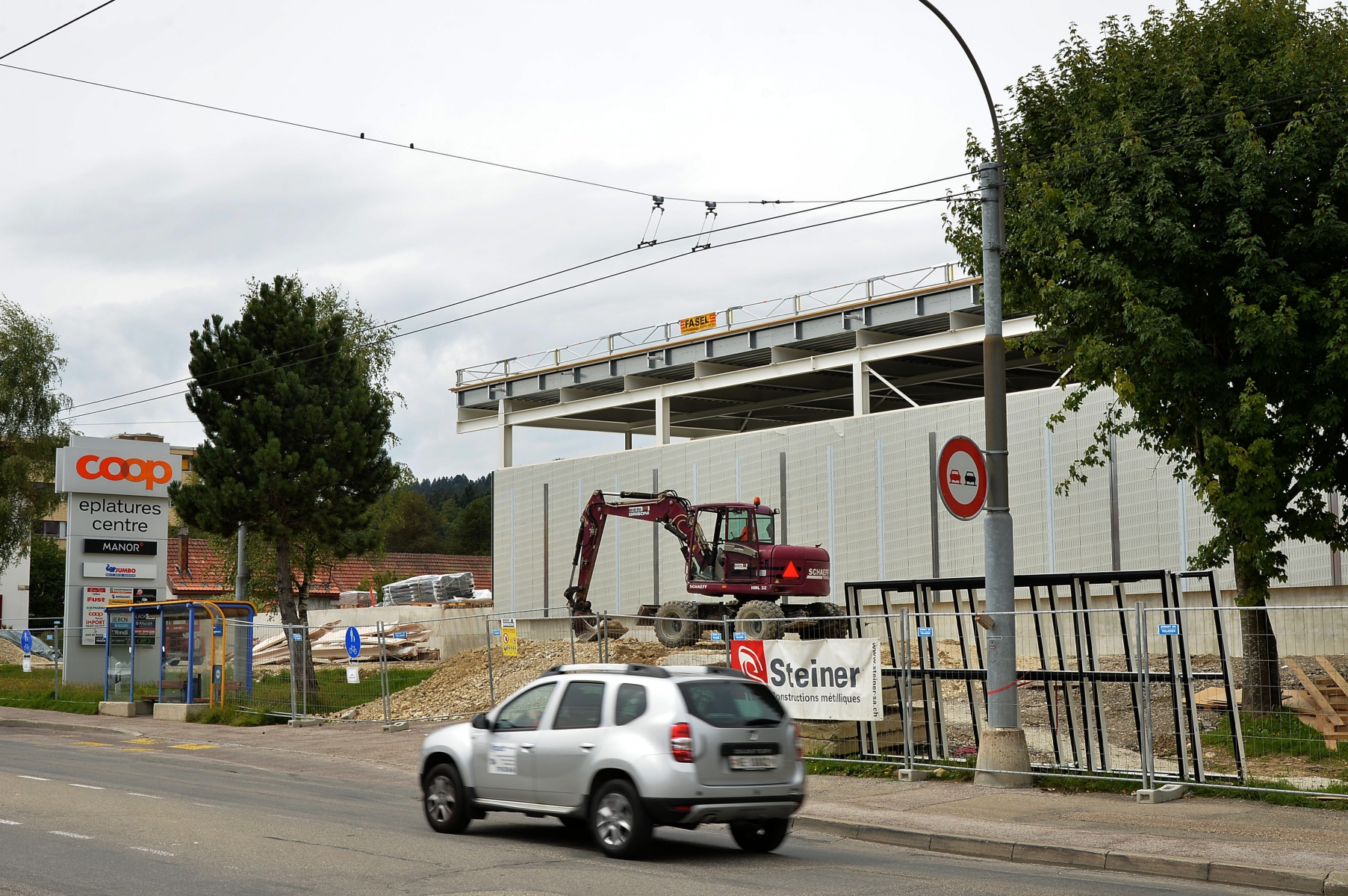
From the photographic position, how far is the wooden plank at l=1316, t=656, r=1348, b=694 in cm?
1739

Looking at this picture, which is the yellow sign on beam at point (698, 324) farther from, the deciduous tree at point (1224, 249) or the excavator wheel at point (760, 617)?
the deciduous tree at point (1224, 249)

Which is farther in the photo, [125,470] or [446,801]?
[125,470]

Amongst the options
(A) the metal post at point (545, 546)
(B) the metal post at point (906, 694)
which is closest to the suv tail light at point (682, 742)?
(B) the metal post at point (906, 694)

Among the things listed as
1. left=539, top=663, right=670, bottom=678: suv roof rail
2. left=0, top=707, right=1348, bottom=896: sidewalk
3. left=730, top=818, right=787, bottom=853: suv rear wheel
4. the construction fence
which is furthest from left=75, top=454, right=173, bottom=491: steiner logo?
left=730, top=818, right=787, bottom=853: suv rear wheel

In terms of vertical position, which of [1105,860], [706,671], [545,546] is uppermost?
[545,546]

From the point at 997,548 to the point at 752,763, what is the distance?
5.28m

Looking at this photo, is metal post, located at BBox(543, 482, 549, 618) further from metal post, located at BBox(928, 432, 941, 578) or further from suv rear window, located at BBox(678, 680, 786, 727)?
suv rear window, located at BBox(678, 680, 786, 727)

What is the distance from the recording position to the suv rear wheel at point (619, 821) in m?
10.7

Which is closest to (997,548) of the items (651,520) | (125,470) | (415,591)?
(651,520)

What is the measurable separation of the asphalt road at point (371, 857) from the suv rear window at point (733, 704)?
3.73ft

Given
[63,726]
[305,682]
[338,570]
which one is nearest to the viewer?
[63,726]

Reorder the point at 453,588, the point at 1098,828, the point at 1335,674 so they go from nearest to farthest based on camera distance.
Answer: the point at 1098,828 → the point at 1335,674 → the point at 453,588

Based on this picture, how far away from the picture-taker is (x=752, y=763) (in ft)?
36.4

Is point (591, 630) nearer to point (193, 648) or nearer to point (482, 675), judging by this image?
point (482, 675)
